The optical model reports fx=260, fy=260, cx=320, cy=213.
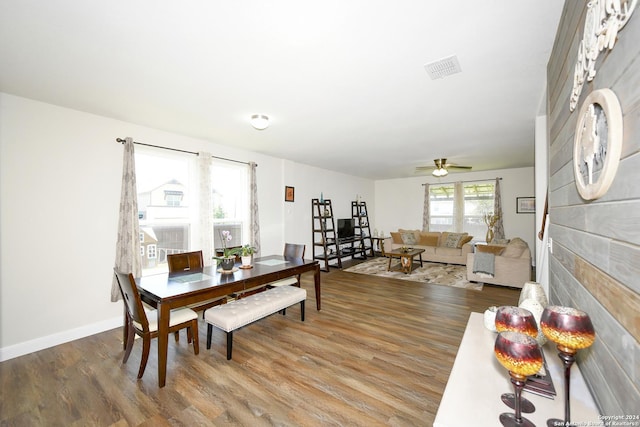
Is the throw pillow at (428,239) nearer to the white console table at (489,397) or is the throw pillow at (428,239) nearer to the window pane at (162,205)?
the window pane at (162,205)

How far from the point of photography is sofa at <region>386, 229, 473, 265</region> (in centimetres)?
660

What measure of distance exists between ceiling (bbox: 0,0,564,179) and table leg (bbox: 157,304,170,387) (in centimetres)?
196

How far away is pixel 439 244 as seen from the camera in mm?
7160

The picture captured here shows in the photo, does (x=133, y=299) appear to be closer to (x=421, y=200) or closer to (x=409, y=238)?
(x=409, y=238)

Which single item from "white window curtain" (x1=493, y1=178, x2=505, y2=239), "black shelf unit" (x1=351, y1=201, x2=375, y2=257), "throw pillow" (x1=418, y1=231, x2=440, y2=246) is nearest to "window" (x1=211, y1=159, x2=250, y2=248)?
"black shelf unit" (x1=351, y1=201, x2=375, y2=257)

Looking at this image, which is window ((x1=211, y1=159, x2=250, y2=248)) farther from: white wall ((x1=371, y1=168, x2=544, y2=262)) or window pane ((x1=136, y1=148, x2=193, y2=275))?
white wall ((x1=371, y1=168, x2=544, y2=262))

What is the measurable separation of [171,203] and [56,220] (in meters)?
1.23

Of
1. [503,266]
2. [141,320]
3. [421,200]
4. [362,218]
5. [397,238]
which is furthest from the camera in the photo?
[362,218]

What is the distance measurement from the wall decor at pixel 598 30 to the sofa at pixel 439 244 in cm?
599

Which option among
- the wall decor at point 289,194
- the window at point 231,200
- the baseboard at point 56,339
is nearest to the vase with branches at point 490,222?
the wall decor at point 289,194

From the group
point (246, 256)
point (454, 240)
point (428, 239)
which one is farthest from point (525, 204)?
point (246, 256)

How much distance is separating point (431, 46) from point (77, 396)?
12.1ft

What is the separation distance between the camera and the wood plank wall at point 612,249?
0.66 m

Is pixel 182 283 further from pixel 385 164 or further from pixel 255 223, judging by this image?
pixel 385 164
